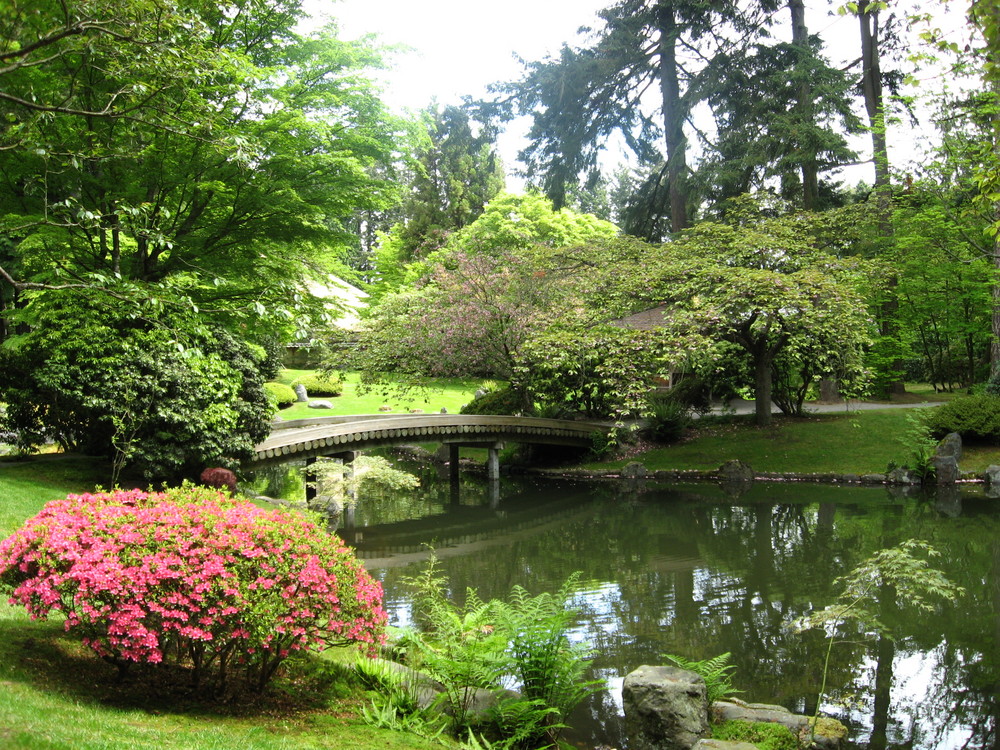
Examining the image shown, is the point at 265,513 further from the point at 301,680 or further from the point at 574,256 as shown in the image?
the point at 574,256

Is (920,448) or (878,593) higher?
(920,448)

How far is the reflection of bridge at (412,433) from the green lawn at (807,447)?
4.40 ft

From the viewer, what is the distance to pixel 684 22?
27.0 metres

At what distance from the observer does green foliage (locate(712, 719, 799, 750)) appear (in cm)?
547

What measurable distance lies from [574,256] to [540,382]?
3.70 metres

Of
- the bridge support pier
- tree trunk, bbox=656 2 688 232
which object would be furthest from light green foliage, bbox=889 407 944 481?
tree trunk, bbox=656 2 688 232

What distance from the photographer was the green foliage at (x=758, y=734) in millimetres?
5473

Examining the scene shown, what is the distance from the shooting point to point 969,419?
58.4 ft

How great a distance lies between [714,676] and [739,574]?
4864mm

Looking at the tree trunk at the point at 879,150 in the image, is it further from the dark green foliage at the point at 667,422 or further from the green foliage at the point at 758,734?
the green foliage at the point at 758,734

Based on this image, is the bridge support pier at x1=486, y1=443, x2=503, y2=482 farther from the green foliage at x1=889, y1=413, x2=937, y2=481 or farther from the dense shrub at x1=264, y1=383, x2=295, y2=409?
the green foliage at x1=889, y1=413, x2=937, y2=481

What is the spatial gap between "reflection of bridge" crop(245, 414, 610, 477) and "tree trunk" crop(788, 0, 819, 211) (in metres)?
10.4

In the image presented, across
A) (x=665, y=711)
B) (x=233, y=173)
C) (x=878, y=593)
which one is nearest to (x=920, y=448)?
(x=878, y=593)

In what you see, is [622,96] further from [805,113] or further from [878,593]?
[878,593]
